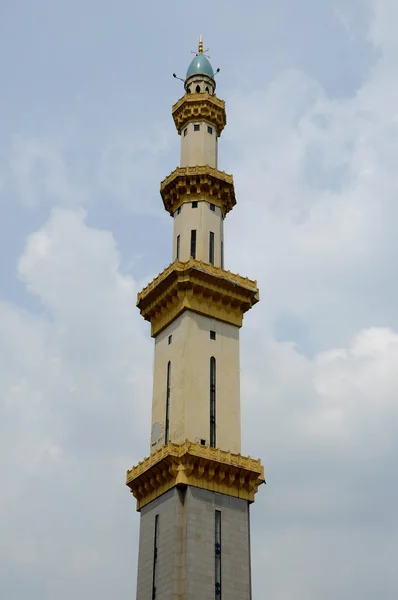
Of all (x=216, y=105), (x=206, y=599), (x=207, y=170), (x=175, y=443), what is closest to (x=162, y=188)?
(x=207, y=170)

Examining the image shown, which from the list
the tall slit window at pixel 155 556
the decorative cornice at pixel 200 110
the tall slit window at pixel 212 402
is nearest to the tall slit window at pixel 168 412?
the tall slit window at pixel 212 402

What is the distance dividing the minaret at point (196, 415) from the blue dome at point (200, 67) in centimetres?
929

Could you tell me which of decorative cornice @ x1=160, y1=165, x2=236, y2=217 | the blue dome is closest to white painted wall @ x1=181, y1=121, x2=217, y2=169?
decorative cornice @ x1=160, y1=165, x2=236, y2=217

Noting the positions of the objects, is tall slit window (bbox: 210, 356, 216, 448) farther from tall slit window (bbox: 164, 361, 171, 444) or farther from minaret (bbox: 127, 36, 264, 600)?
tall slit window (bbox: 164, 361, 171, 444)

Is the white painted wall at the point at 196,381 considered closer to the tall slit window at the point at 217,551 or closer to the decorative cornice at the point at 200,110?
the tall slit window at the point at 217,551

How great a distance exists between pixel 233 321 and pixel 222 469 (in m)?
15.0

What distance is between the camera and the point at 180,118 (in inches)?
3455

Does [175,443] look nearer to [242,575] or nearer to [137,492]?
[137,492]

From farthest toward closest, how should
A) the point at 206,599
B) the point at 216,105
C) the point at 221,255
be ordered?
1. the point at 216,105
2. the point at 221,255
3. the point at 206,599

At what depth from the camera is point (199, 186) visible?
80688 millimetres

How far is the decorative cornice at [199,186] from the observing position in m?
80.8

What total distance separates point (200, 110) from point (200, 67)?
7469mm

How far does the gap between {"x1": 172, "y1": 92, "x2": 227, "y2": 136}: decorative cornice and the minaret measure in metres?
2.41

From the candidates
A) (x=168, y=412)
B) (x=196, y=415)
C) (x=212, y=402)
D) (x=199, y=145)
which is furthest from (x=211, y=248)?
(x=196, y=415)
